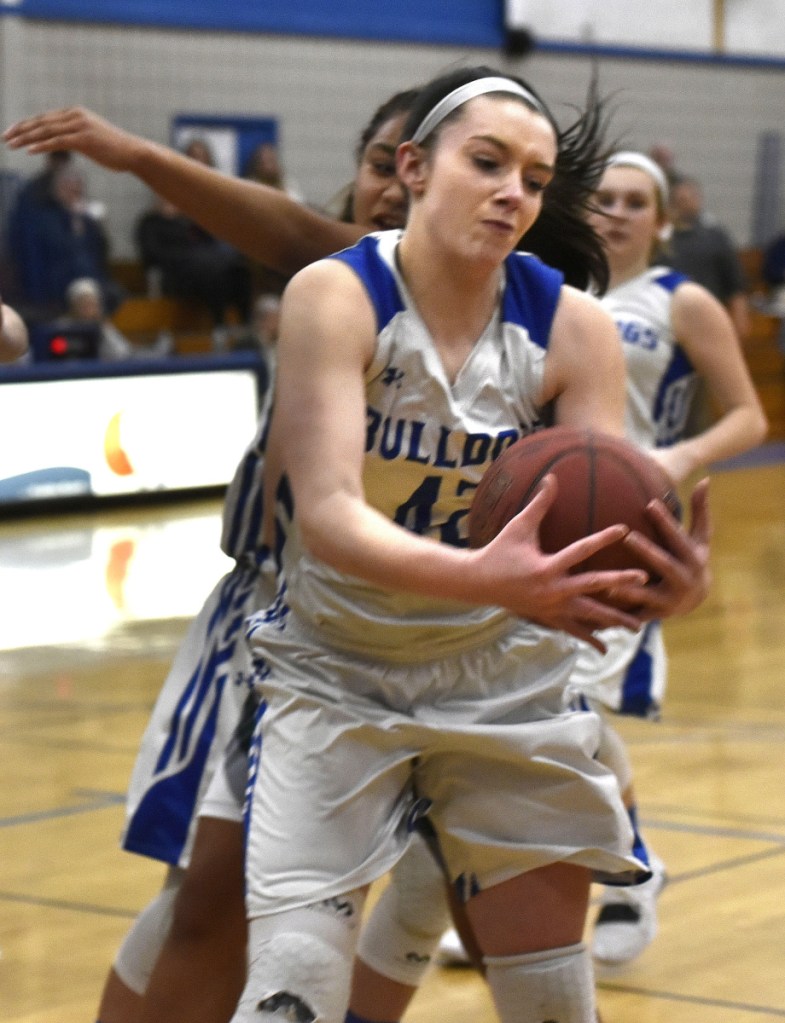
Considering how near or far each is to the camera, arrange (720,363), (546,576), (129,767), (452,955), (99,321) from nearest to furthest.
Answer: (546,576)
(452,955)
(720,363)
(129,767)
(99,321)

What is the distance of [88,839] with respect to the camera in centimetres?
447

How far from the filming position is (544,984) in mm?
2305

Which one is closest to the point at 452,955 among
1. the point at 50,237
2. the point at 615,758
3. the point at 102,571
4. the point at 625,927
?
the point at 625,927

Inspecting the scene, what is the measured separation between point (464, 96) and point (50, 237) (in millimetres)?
10383

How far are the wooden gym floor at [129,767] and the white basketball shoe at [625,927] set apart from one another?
5 centimetres

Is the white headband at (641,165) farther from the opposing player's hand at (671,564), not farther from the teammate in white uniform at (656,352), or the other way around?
the opposing player's hand at (671,564)

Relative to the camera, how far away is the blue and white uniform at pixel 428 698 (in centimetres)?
232

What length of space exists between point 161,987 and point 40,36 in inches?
464

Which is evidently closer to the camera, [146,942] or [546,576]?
[546,576]

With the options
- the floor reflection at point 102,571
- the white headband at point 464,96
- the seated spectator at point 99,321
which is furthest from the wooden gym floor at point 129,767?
the seated spectator at point 99,321

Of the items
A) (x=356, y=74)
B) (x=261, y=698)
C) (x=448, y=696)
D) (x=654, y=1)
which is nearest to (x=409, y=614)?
(x=448, y=696)

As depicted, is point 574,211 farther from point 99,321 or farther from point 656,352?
point 99,321

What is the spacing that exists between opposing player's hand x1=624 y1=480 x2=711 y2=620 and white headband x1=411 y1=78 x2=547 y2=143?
0.62 m

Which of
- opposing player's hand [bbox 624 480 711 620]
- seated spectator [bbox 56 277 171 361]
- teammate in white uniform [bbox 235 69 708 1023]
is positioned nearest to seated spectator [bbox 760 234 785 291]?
seated spectator [bbox 56 277 171 361]
